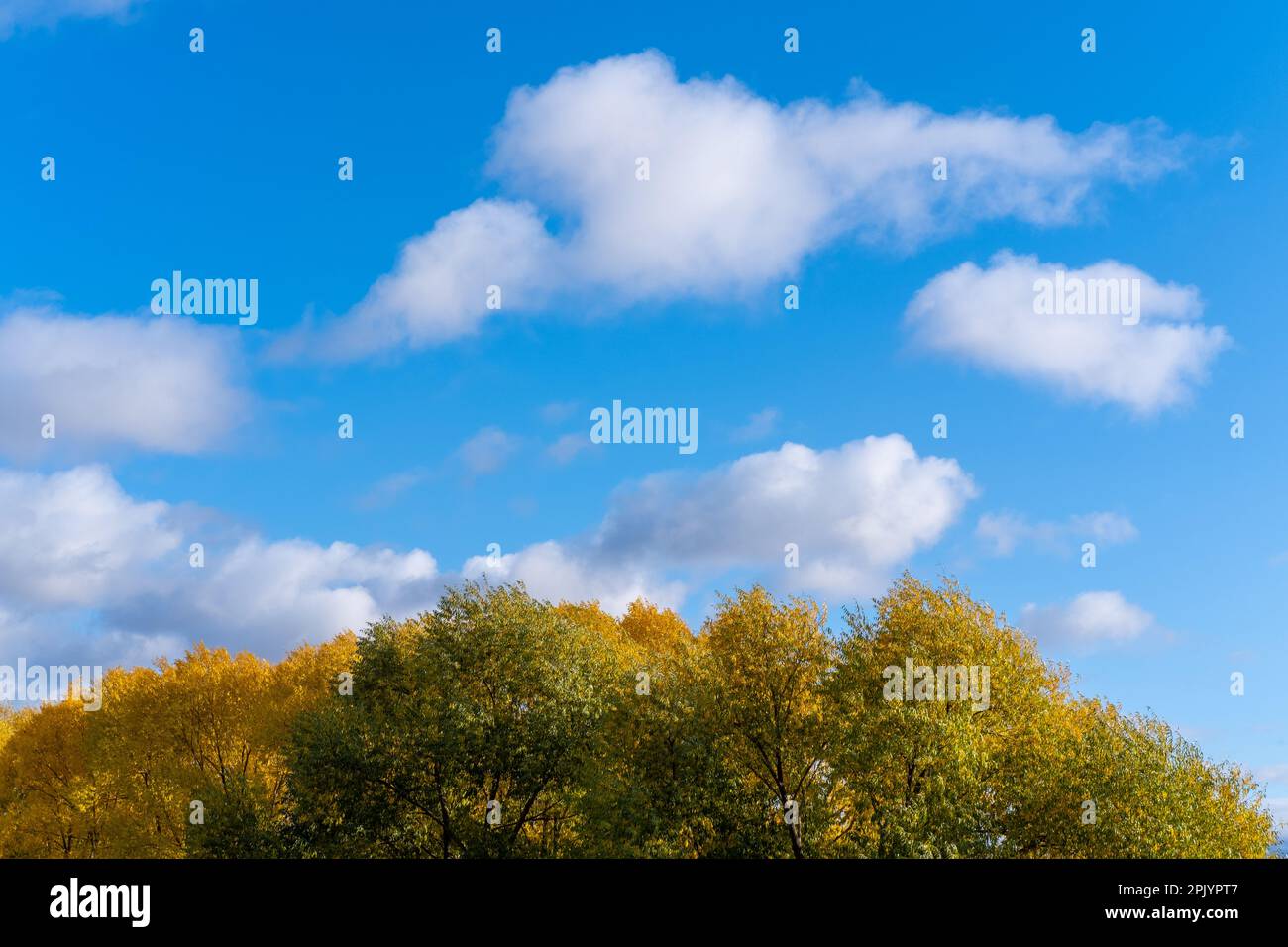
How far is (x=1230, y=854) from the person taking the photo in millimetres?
56781

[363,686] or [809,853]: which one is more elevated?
[363,686]

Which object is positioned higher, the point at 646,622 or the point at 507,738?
the point at 646,622

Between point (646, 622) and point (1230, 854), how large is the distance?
258 feet

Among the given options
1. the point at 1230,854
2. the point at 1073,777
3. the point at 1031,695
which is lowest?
the point at 1230,854

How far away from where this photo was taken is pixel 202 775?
266ft
